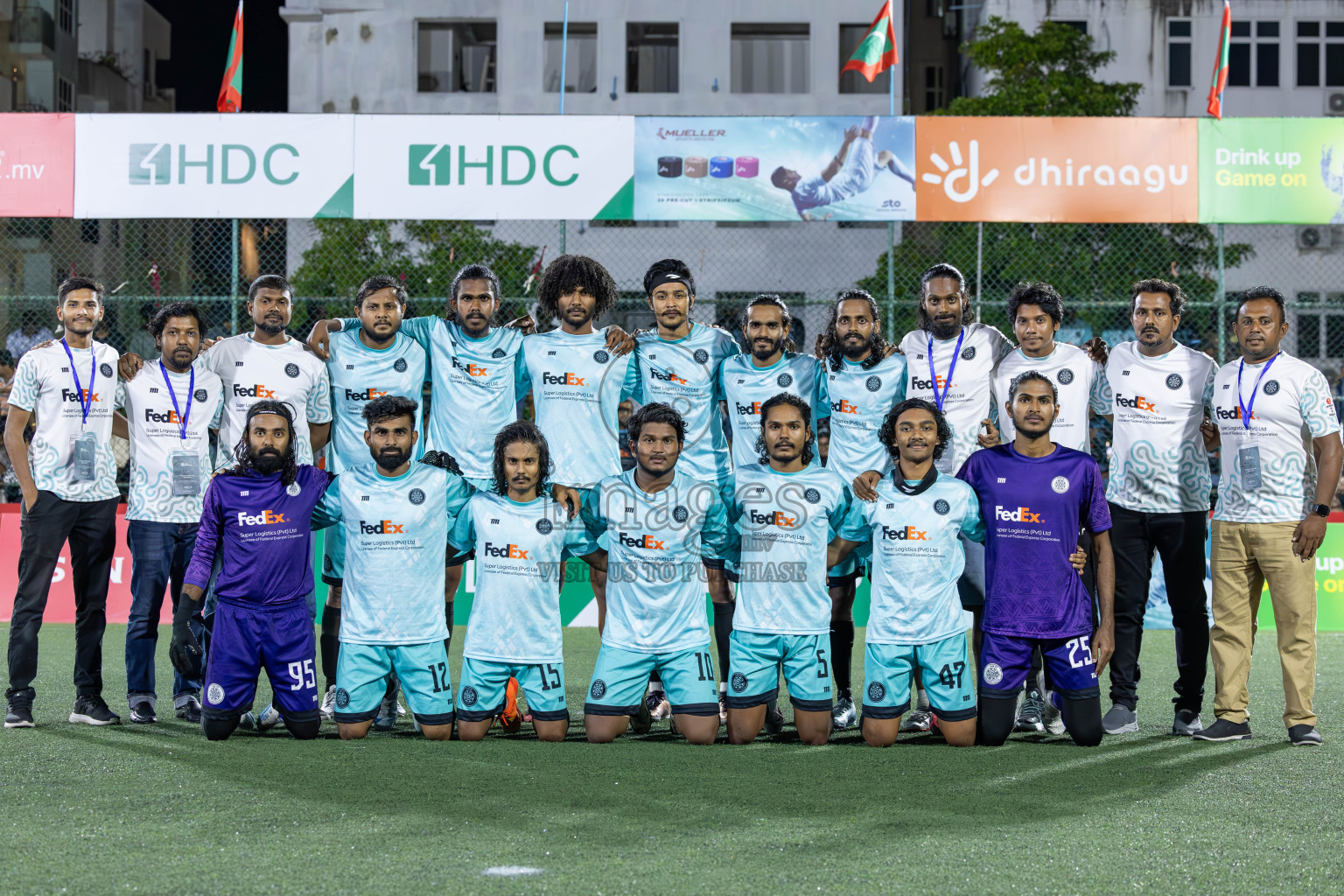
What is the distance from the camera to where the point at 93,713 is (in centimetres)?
607

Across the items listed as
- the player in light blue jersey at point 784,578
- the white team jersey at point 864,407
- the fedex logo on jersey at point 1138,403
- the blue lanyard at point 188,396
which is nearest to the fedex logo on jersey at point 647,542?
the player in light blue jersey at point 784,578

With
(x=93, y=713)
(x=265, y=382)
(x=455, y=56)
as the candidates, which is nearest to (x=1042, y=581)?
(x=265, y=382)

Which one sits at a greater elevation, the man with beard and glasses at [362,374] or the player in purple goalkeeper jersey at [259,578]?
the man with beard and glasses at [362,374]

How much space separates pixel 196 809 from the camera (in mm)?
4324

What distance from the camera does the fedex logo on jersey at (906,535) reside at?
584 centimetres

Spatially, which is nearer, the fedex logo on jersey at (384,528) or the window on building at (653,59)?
the fedex logo on jersey at (384,528)

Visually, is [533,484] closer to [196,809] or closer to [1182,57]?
[196,809]

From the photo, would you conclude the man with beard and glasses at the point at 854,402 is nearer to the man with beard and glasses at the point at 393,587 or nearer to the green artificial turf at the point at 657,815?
the green artificial turf at the point at 657,815

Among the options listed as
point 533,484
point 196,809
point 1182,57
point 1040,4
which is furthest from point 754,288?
point 196,809

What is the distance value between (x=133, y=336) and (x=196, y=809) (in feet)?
32.7

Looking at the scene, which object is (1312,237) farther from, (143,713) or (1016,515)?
(143,713)

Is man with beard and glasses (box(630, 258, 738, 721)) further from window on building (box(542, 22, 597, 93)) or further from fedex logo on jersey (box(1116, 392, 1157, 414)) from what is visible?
window on building (box(542, 22, 597, 93))

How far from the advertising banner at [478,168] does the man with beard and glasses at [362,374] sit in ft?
13.9

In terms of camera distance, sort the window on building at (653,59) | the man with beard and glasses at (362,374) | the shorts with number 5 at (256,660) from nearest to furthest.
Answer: the shorts with number 5 at (256,660), the man with beard and glasses at (362,374), the window on building at (653,59)
